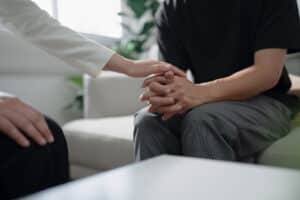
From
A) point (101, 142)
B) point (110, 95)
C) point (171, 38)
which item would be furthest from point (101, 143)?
point (171, 38)

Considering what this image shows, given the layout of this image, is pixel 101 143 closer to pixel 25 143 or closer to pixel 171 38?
pixel 171 38

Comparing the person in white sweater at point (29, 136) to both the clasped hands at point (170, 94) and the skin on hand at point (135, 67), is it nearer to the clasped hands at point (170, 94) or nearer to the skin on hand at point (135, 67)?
the skin on hand at point (135, 67)

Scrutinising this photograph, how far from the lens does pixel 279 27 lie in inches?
61.4

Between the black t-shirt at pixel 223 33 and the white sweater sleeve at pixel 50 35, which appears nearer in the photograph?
the white sweater sleeve at pixel 50 35

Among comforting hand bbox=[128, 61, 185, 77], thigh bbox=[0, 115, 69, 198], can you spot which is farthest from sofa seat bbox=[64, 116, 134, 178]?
thigh bbox=[0, 115, 69, 198]

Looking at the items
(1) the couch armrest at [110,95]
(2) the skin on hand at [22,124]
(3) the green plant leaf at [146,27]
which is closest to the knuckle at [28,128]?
(2) the skin on hand at [22,124]

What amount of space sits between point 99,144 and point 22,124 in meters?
1.08

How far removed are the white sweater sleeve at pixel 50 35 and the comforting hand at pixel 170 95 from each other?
254 millimetres

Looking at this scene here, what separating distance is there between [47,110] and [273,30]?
174cm

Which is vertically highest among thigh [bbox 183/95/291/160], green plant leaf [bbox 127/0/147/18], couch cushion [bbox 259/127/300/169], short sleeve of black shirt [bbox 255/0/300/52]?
short sleeve of black shirt [bbox 255/0/300/52]

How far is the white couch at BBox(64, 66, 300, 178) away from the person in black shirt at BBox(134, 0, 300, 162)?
0.10 meters

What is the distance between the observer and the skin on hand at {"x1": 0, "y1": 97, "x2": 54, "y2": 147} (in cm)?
95

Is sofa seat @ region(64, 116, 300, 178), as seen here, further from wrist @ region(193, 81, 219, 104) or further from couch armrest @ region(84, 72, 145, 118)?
wrist @ region(193, 81, 219, 104)

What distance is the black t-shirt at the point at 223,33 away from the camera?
1.57 metres
